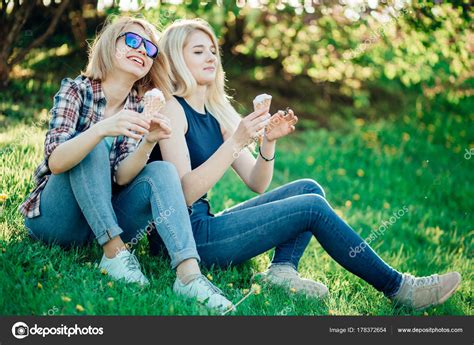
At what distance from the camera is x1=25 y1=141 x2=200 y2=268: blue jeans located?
6.91ft

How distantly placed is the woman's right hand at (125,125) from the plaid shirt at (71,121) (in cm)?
21

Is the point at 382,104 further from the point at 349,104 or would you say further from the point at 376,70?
the point at 376,70

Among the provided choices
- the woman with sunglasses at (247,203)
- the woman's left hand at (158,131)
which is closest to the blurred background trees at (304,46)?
the woman with sunglasses at (247,203)

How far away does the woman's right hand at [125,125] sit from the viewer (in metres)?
2.03

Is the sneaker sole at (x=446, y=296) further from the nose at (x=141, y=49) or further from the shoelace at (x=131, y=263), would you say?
the nose at (x=141, y=49)

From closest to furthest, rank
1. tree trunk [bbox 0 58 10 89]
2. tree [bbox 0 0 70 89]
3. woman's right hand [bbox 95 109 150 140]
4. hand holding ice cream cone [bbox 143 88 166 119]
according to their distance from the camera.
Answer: woman's right hand [bbox 95 109 150 140], hand holding ice cream cone [bbox 143 88 166 119], tree [bbox 0 0 70 89], tree trunk [bbox 0 58 10 89]

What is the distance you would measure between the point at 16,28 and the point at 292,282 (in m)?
2.69

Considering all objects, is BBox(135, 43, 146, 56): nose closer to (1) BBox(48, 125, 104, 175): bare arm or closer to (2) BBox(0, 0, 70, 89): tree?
(1) BBox(48, 125, 104, 175): bare arm

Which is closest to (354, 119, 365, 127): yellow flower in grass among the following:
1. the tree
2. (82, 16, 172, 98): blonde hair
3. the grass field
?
the grass field

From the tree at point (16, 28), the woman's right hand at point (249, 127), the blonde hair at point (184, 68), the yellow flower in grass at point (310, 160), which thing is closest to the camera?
the woman's right hand at point (249, 127)

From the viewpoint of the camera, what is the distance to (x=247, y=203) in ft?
8.70

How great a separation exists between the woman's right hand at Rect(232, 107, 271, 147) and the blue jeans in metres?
0.29

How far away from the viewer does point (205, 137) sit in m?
2.56

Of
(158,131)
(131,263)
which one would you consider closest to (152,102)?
(158,131)
